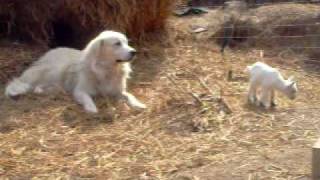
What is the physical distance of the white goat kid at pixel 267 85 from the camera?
17.4ft

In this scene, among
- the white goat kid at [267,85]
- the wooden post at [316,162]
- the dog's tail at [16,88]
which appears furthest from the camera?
the dog's tail at [16,88]

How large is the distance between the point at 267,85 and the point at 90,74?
5.44 ft

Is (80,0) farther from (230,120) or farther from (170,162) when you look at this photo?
(170,162)

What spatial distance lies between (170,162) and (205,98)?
1.44 metres

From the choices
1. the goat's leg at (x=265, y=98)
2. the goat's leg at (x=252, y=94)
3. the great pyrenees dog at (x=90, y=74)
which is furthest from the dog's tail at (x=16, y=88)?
the goat's leg at (x=265, y=98)

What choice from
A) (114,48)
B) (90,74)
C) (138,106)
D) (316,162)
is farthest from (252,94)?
(316,162)

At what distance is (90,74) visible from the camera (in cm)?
581

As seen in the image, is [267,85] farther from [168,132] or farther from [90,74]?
[90,74]

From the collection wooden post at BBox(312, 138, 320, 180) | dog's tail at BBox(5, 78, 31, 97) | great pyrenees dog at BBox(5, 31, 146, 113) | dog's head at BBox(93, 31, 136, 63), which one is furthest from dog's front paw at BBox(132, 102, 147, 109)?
wooden post at BBox(312, 138, 320, 180)

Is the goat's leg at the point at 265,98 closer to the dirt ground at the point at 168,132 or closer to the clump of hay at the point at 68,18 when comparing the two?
the dirt ground at the point at 168,132

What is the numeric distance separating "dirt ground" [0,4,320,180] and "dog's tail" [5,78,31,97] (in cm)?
9

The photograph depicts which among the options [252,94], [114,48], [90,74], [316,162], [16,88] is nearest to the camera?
[316,162]

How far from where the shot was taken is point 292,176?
3725mm

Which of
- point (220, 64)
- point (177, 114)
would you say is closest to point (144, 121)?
point (177, 114)
